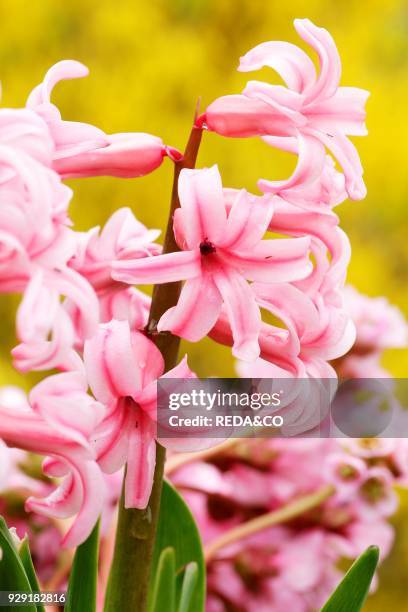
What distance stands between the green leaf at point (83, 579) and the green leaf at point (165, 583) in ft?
0.10

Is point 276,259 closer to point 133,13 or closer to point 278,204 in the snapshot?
point 278,204

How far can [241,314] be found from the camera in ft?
1.30

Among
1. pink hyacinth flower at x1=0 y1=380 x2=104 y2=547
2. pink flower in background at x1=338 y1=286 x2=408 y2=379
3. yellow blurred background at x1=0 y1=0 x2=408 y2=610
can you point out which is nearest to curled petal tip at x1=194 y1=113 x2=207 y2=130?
pink hyacinth flower at x1=0 y1=380 x2=104 y2=547

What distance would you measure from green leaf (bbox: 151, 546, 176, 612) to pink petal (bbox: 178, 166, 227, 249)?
0.44 feet

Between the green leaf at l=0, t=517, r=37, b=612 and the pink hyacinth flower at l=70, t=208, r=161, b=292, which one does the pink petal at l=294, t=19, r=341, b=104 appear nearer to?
the pink hyacinth flower at l=70, t=208, r=161, b=292

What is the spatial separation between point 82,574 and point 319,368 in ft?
0.45

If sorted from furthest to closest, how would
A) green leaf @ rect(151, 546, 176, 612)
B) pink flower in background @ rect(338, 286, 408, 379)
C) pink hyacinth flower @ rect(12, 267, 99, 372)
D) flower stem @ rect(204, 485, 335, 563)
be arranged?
pink flower in background @ rect(338, 286, 408, 379)
flower stem @ rect(204, 485, 335, 563)
green leaf @ rect(151, 546, 176, 612)
pink hyacinth flower @ rect(12, 267, 99, 372)

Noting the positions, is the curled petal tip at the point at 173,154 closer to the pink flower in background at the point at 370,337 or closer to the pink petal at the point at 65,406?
the pink petal at the point at 65,406

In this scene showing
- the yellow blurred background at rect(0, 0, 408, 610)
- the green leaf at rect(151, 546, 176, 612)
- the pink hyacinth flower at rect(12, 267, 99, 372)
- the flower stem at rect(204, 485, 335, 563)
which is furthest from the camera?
the yellow blurred background at rect(0, 0, 408, 610)

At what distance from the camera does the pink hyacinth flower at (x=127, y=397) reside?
0.40 m

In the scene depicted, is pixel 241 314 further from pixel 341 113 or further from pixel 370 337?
pixel 370 337

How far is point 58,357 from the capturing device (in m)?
0.35

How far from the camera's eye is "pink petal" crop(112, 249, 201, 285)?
0.39 metres

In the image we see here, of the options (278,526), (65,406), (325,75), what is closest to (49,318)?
(65,406)
